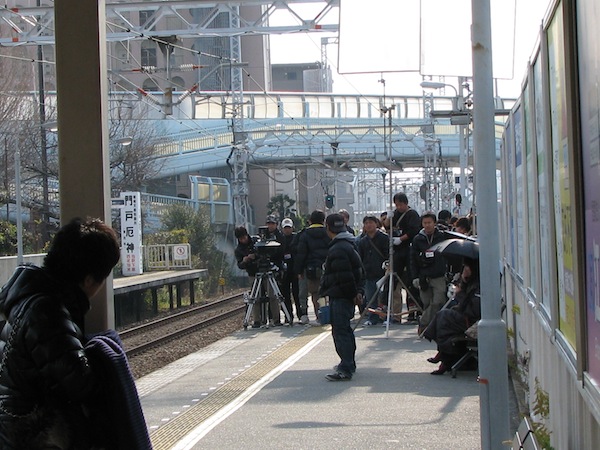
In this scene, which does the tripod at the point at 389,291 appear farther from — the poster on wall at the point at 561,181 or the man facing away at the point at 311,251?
the poster on wall at the point at 561,181

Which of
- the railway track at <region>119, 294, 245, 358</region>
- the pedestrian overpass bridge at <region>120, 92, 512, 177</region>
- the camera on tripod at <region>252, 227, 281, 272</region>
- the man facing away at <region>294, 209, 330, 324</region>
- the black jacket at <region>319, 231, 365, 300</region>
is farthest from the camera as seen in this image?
the pedestrian overpass bridge at <region>120, 92, 512, 177</region>

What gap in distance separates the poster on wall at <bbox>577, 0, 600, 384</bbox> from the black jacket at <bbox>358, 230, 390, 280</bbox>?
1186 centimetres

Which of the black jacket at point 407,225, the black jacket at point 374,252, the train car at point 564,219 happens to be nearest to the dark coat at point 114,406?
the train car at point 564,219

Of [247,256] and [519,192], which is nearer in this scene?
[519,192]

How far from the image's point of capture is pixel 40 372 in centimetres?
333

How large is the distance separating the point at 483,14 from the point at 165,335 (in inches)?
548

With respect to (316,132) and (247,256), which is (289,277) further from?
(316,132)

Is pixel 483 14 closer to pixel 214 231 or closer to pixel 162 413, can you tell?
pixel 162 413

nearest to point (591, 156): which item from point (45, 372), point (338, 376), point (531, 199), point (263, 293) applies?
point (45, 372)

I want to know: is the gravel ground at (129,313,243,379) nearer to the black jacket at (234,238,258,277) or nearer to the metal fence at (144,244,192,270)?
the black jacket at (234,238,258,277)

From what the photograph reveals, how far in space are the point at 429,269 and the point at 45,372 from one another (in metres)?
10.1

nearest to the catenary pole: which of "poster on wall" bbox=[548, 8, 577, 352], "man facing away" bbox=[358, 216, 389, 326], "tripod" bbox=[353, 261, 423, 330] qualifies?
"poster on wall" bbox=[548, 8, 577, 352]

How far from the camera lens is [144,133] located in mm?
40969

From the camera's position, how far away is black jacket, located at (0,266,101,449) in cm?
332
